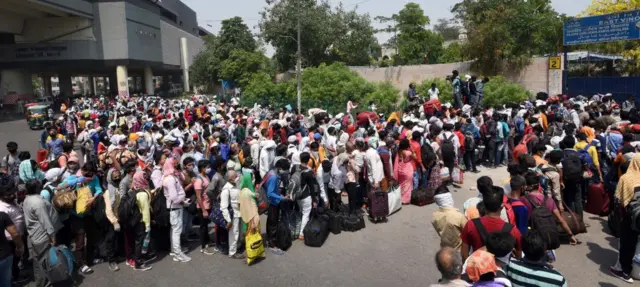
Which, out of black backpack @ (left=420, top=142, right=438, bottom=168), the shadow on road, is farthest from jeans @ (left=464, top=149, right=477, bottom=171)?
the shadow on road

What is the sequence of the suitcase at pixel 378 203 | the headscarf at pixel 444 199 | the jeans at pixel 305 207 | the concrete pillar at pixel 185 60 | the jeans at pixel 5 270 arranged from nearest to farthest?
the headscarf at pixel 444 199
the jeans at pixel 5 270
the jeans at pixel 305 207
the suitcase at pixel 378 203
the concrete pillar at pixel 185 60

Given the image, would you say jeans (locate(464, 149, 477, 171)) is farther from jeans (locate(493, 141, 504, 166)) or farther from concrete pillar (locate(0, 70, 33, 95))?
concrete pillar (locate(0, 70, 33, 95))

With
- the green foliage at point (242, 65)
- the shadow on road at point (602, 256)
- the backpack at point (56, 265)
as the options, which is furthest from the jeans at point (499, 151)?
the green foliage at point (242, 65)

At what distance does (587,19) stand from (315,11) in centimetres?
2032

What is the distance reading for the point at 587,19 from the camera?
1922cm

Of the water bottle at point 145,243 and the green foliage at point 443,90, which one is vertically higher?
the green foliage at point 443,90

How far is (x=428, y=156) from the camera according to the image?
9.34 m

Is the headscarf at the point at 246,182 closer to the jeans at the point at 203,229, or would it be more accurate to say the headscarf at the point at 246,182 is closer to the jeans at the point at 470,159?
the jeans at the point at 203,229

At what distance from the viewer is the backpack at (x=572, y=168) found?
267 inches

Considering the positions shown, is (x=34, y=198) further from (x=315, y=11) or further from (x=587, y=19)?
(x=315, y=11)

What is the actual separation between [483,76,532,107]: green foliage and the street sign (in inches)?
82.5

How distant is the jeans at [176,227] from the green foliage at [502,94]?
48.0 feet

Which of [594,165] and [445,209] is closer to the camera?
[445,209]

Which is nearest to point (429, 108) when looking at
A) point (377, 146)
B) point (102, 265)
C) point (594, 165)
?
point (377, 146)
